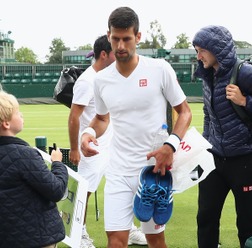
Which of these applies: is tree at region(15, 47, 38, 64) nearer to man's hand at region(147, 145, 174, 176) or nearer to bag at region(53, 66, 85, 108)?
bag at region(53, 66, 85, 108)

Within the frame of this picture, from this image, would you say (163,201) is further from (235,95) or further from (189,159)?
(235,95)

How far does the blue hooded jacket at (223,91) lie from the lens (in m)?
3.99

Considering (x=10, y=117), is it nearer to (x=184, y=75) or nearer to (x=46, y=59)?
(x=184, y=75)

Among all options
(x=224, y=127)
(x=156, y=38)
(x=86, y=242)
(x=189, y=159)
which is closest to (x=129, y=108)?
(x=189, y=159)

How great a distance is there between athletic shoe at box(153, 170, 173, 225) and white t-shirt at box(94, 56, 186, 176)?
0.68 ft

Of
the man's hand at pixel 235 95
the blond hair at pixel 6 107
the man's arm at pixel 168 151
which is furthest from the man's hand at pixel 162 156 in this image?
the blond hair at pixel 6 107

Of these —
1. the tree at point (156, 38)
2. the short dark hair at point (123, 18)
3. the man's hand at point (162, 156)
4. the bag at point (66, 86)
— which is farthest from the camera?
the tree at point (156, 38)

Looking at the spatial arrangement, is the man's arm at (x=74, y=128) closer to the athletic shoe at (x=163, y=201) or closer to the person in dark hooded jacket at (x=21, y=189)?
the athletic shoe at (x=163, y=201)

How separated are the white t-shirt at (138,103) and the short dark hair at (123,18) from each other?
11.8 inches

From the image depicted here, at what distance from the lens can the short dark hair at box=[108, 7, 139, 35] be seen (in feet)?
12.3

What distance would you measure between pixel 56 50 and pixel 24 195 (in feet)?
351

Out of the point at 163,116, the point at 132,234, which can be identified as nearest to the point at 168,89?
the point at 163,116

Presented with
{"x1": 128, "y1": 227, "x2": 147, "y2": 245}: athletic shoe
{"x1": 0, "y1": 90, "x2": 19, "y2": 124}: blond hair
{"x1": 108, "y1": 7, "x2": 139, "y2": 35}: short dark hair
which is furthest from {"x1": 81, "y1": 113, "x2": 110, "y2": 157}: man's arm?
{"x1": 128, "y1": 227, "x2": 147, "y2": 245}: athletic shoe

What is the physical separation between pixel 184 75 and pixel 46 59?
7911 centimetres
